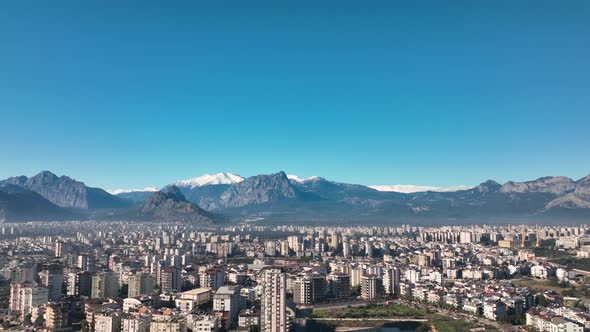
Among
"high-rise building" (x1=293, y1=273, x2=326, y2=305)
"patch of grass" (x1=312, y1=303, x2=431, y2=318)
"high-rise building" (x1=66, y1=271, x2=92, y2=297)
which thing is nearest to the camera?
"patch of grass" (x1=312, y1=303, x2=431, y2=318)

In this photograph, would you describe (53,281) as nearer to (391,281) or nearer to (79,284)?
(79,284)

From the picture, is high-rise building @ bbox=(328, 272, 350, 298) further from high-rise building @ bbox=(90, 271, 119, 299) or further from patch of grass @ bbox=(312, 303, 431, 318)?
high-rise building @ bbox=(90, 271, 119, 299)

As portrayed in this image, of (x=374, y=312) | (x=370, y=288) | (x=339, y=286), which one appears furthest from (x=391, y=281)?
(x=374, y=312)

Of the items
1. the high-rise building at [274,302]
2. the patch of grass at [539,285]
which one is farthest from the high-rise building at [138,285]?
the patch of grass at [539,285]

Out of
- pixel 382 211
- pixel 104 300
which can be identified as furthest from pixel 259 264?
pixel 382 211

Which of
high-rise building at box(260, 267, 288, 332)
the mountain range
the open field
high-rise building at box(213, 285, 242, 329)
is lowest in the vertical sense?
the open field

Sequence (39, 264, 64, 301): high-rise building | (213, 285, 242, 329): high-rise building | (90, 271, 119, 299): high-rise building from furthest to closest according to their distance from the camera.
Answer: (90, 271, 119, 299): high-rise building
(39, 264, 64, 301): high-rise building
(213, 285, 242, 329): high-rise building

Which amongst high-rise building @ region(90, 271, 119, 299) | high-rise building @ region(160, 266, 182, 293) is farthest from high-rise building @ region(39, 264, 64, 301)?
high-rise building @ region(160, 266, 182, 293)
